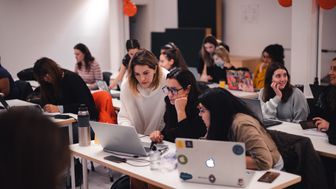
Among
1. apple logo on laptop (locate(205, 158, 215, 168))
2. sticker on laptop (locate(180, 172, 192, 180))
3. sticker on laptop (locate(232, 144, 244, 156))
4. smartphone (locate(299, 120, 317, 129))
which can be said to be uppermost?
sticker on laptop (locate(232, 144, 244, 156))

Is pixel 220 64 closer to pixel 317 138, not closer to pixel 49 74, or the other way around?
pixel 49 74

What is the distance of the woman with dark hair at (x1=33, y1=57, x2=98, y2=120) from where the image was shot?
15.7ft

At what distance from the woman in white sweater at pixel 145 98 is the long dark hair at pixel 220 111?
1163mm

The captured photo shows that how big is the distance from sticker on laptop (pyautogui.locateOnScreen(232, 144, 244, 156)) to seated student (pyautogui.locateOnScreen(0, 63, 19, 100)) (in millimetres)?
4070

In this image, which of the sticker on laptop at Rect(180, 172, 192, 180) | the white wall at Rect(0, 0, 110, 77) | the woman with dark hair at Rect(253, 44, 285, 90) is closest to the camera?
the sticker on laptop at Rect(180, 172, 192, 180)

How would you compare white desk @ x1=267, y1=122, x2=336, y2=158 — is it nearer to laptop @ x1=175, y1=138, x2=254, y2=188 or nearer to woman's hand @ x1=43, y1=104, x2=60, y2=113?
laptop @ x1=175, y1=138, x2=254, y2=188

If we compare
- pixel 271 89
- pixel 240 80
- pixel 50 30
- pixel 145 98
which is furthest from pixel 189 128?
pixel 50 30

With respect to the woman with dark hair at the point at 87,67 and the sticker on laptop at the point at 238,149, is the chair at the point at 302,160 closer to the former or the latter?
the sticker on laptop at the point at 238,149

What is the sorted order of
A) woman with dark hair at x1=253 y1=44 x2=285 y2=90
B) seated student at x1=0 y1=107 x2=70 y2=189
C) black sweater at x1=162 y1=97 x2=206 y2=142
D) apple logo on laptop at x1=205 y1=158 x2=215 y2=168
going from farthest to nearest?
woman with dark hair at x1=253 y1=44 x2=285 y2=90
black sweater at x1=162 y1=97 x2=206 y2=142
apple logo on laptop at x1=205 y1=158 x2=215 y2=168
seated student at x1=0 y1=107 x2=70 y2=189

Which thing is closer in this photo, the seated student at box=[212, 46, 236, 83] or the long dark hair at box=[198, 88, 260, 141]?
the long dark hair at box=[198, 88, 260, 141]

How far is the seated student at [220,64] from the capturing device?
693cm

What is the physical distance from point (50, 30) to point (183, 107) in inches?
242

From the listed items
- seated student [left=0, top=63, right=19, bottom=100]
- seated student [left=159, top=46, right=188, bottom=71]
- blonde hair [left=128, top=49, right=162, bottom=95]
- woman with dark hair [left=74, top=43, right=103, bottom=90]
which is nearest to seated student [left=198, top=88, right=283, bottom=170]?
blonde hair [left=128, top=49, right=162, bottom=95]

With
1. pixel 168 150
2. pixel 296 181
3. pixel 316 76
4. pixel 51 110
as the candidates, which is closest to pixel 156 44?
pixel 316 76
